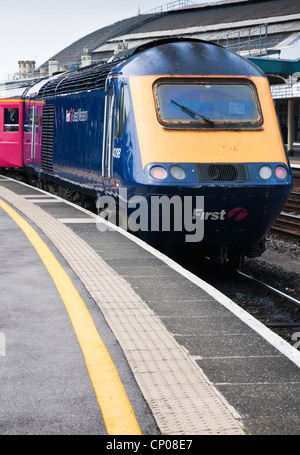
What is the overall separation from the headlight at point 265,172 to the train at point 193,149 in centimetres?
1

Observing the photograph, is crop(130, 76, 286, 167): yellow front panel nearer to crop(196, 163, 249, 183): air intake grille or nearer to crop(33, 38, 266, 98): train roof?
crop(196, 163, 249, 183): air intake grille

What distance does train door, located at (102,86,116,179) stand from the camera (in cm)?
1104

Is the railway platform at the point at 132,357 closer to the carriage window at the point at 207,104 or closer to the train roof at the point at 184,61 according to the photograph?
the carriage window at the point at 207,104

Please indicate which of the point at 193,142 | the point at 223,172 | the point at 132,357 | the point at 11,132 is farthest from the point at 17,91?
the point at 132,357

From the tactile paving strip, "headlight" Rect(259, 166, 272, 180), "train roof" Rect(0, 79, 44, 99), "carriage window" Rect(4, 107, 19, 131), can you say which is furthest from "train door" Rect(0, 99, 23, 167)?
the tactile paving strip

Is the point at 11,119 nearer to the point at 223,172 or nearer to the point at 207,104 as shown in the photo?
the point at 207,104

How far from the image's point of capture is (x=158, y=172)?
9.77 metres

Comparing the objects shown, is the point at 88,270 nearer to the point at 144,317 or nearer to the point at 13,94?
the point at 144,317

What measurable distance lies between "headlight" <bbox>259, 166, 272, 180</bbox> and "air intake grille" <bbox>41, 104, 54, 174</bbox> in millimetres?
7718

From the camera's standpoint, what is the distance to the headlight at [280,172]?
10109 millimetres

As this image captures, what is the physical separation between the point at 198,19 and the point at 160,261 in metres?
59.4

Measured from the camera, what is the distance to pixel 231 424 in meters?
3.69

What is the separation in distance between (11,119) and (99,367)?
19.3m

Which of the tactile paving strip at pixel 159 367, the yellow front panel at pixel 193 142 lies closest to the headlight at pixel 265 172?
the yellow front panel at pixel 193 142
